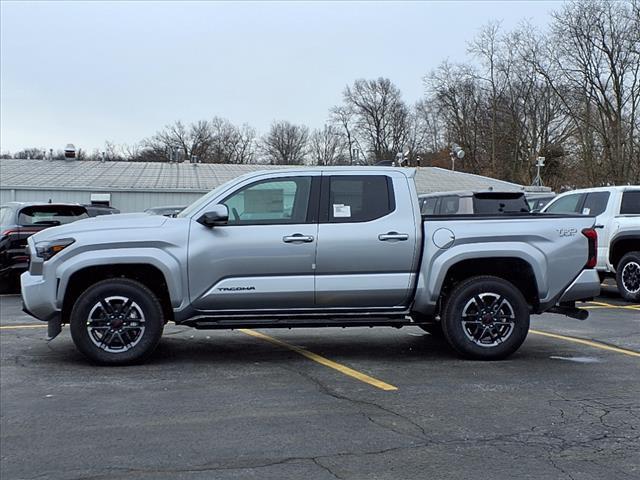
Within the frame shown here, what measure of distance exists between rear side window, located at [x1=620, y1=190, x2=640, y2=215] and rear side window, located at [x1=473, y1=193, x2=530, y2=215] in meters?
2.22

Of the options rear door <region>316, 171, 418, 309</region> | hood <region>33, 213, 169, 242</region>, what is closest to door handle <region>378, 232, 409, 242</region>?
rear door <region>316, 171, 418, 309</region>

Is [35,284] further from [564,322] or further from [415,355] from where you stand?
[564,322]

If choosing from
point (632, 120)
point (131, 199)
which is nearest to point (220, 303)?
point (131, 199)

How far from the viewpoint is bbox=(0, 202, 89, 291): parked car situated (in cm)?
1270

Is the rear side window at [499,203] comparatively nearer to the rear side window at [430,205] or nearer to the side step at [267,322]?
the rear side window at [430,205]

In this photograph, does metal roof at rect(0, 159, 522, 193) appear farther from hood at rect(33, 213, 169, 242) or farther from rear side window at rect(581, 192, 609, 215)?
hood at rect(33, 213, 169, 242)

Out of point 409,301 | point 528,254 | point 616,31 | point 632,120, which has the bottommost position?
point 409,301

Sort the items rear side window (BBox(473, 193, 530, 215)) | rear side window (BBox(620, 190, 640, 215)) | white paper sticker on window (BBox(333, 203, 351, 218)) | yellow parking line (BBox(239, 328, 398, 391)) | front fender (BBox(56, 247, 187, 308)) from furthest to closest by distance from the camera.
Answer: rear side window (BBox(620, 190, 640, 215)), rear side window (BBox(473, 193, 530, 215)), white paper sticker on window (BBox(333, 203, 351, 218)), front fender (BBox(56, 247, 187, 308)), yellow parking line (BBox(239, 328, 398, 391))

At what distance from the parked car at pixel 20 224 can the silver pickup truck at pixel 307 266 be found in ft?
21.2

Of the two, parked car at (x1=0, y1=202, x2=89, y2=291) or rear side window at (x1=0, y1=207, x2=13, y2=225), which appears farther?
rear side window at (x1=0, y1=207, x2=13, y2=225)

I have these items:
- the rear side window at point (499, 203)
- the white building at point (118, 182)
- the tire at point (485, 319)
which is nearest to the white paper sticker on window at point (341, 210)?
the tire at point (485, 319)

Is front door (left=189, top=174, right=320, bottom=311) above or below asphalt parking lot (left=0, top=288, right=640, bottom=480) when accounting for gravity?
above

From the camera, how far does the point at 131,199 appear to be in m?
27.8

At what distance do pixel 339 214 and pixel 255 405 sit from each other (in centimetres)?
230
